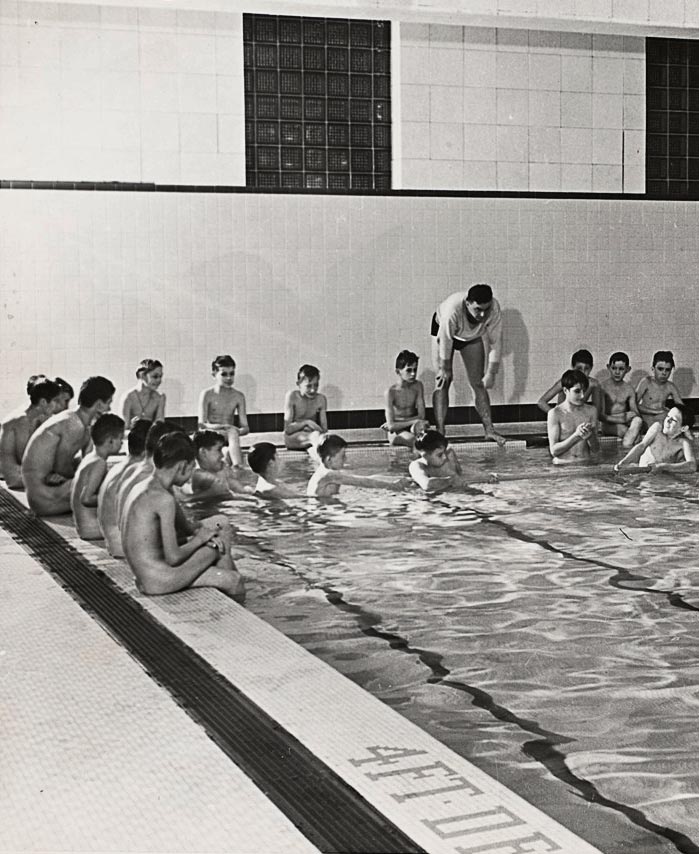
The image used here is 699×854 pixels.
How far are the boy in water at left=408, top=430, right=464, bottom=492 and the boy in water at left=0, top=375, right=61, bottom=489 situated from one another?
2.80m

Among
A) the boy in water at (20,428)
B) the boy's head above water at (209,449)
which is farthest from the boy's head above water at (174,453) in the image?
the boy in water at (20,428)

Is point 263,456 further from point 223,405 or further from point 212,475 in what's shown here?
point 223,405

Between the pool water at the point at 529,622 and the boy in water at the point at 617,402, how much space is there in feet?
7.13

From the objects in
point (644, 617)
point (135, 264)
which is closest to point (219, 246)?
point (135, 264)

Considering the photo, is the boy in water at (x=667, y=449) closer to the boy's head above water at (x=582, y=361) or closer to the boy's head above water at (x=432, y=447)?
the boy's head above water at (x=582, y=361)

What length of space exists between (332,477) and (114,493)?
272cm

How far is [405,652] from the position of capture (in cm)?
519

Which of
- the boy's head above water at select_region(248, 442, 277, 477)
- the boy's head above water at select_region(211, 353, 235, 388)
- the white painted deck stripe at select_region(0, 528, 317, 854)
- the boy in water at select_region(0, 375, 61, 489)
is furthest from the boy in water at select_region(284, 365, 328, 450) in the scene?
the white painted deck stripe at select_region(0, 528, 317, 854)

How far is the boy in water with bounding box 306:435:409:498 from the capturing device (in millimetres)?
8945

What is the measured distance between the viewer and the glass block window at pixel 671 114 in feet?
45.3

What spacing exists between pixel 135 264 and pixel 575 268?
16.0 feet

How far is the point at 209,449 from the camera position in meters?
8.56

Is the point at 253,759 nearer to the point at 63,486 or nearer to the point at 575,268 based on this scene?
the point at 63,486

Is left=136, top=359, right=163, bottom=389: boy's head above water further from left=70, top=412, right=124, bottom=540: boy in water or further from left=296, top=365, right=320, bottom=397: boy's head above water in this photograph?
left=70, top=412, right=124, bottom=540: boy in water
